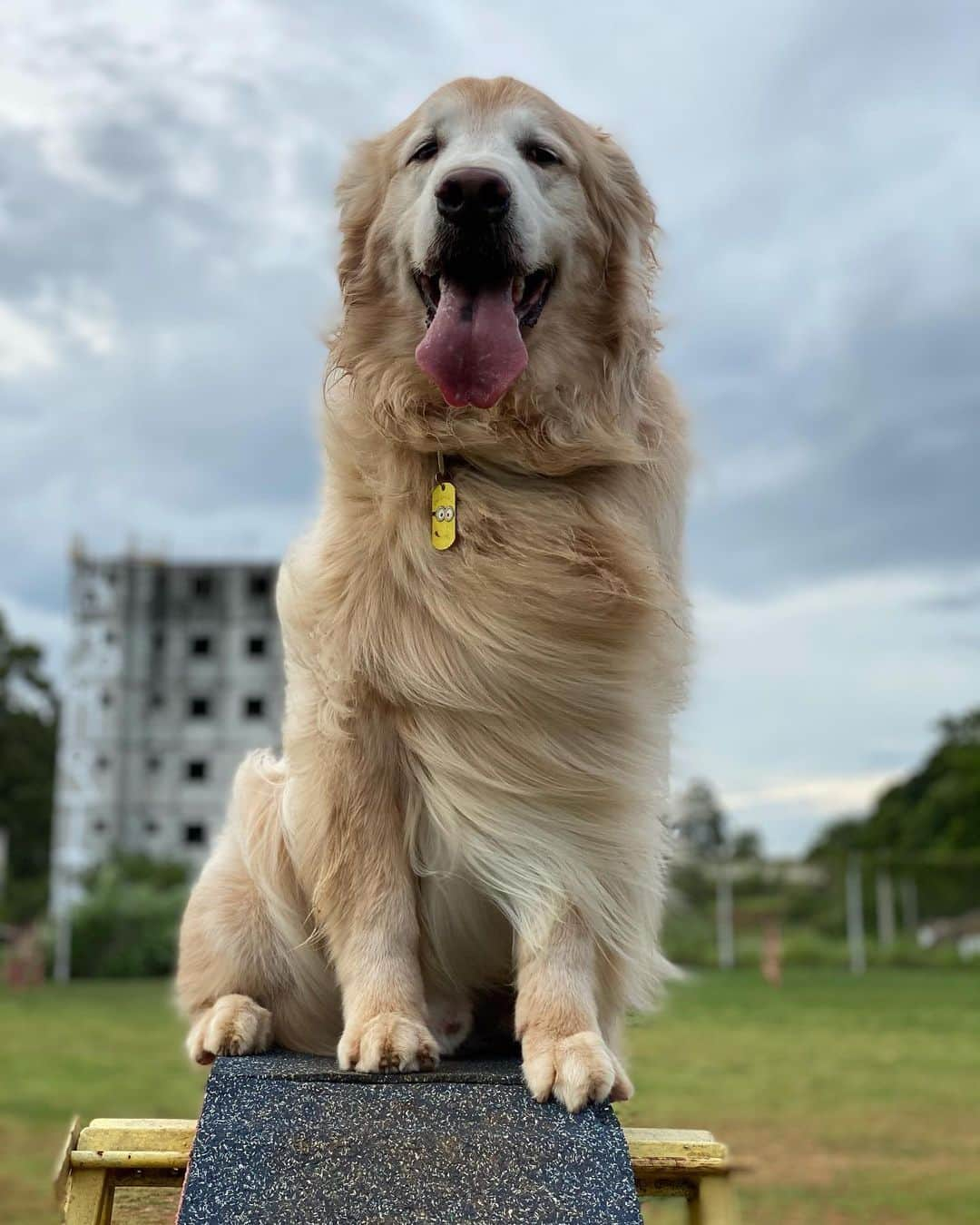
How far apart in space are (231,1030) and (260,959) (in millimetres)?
186

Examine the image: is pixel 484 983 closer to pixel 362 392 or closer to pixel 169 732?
pixel 362 392

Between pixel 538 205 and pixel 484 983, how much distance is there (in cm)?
175

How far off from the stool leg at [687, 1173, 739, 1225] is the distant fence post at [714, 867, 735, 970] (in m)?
23.8

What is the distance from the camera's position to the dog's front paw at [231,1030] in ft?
9.43

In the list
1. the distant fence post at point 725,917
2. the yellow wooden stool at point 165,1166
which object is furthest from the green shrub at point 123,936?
the yellow wooden stool at point 165,1166

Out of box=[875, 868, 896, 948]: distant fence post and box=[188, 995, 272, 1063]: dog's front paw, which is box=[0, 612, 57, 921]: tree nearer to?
box=[875, 868, 896, 948]: distant fence post

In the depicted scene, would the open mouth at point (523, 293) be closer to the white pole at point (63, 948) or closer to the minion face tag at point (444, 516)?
the minion face tag at point (444, 516)

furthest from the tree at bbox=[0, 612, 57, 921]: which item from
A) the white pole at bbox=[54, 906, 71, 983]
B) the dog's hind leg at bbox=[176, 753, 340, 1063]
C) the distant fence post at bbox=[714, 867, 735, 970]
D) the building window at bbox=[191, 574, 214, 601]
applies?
the dog's hind leg at bbox=[176, 753, 340, 1063]

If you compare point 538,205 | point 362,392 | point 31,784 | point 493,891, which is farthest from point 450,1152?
point 31,784

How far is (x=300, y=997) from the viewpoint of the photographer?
9.91 ft

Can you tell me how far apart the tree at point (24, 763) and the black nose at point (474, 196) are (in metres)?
44.0

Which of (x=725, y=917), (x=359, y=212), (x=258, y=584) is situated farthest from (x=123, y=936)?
(x=359, y=212)

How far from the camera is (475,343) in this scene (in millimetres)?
2646

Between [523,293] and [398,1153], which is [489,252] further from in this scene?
[398,1153]
